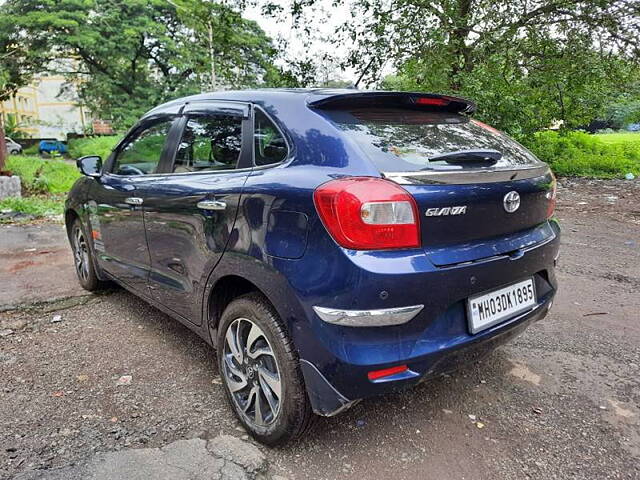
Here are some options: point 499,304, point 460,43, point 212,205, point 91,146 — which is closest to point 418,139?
point 499,304

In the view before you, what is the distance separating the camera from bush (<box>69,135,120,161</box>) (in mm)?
23803

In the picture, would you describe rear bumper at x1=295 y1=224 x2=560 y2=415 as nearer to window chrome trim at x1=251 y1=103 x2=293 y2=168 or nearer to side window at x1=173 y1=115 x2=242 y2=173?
window chrome trim at x1=251 y1=103 x2=293 y2=168

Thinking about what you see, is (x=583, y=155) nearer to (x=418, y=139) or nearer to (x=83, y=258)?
(x=418, y=139)

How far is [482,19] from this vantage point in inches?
337

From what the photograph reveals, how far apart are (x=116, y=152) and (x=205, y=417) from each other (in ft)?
7.10

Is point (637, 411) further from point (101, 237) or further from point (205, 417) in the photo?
point (101, 237)

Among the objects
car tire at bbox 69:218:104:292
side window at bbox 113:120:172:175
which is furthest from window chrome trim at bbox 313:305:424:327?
car tire at bbox 69:218:104:292

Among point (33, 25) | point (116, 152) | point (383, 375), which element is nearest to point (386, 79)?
point (116, 152)

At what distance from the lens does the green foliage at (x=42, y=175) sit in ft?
33.7

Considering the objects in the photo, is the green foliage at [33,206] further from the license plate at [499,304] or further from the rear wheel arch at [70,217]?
the license plate at [499,304]

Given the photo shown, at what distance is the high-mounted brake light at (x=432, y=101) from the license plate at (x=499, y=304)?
3.33 feet

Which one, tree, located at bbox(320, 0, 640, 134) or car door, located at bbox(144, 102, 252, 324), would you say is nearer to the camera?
car door, located at bbox(144, 102, 252, 324)

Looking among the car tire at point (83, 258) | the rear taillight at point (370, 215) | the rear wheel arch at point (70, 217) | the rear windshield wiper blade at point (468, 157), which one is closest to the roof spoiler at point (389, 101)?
the rear windshield wiper blade at point (468, 157)

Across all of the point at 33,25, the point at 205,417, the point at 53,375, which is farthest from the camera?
the point at 33,25
